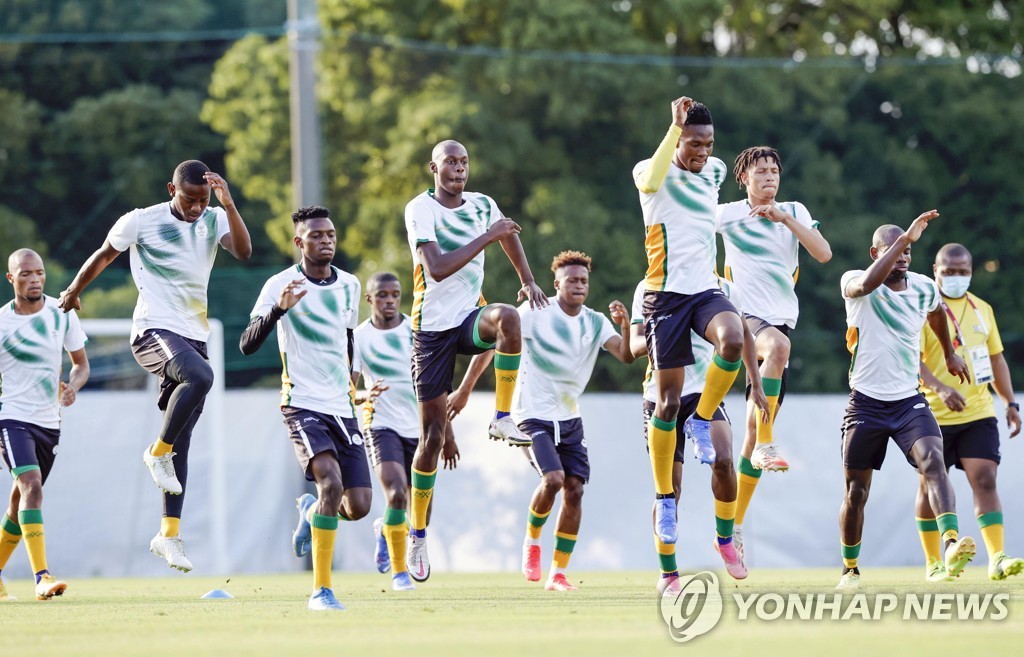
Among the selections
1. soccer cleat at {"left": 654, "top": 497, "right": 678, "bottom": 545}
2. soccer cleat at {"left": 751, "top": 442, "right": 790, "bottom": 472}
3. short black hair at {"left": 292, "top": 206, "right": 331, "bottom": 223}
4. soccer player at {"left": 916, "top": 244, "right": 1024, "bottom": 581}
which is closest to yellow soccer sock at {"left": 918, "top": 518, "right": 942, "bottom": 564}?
soccer player at {"left": 916, "top": 244, "right": 1024, "bottom": 581}

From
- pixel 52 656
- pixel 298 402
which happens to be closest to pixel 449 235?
pixel 298 402

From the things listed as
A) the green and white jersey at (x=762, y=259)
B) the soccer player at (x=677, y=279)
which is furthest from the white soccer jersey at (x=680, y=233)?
the green and white jersey at (x=762, y=259)

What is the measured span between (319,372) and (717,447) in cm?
303

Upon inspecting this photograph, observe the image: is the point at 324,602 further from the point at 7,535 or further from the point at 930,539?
the point at 930,539

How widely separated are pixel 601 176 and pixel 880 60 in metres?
4.91

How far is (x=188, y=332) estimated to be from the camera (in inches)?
444

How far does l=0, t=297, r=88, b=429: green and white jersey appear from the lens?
12516 millimetres

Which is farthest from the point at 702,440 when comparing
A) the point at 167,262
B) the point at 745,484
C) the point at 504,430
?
the point at 167,262

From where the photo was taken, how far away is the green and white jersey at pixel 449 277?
11211 mm

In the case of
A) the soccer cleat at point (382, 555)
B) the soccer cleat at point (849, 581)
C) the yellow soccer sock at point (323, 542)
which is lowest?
the soccer cleat at point (382, 555)

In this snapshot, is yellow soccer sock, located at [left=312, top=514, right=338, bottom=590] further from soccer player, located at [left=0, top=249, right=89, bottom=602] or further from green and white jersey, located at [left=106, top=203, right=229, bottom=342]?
soccer player, located at [left=0, top=249, right=89, bottom=602]

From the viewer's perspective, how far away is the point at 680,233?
1015 centimetres

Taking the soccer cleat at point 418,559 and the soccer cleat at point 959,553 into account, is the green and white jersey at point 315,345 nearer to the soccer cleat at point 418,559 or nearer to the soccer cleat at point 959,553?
the soccer cleat at point 418,559

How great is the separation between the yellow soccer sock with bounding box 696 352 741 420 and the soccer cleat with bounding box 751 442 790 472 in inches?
23.4
